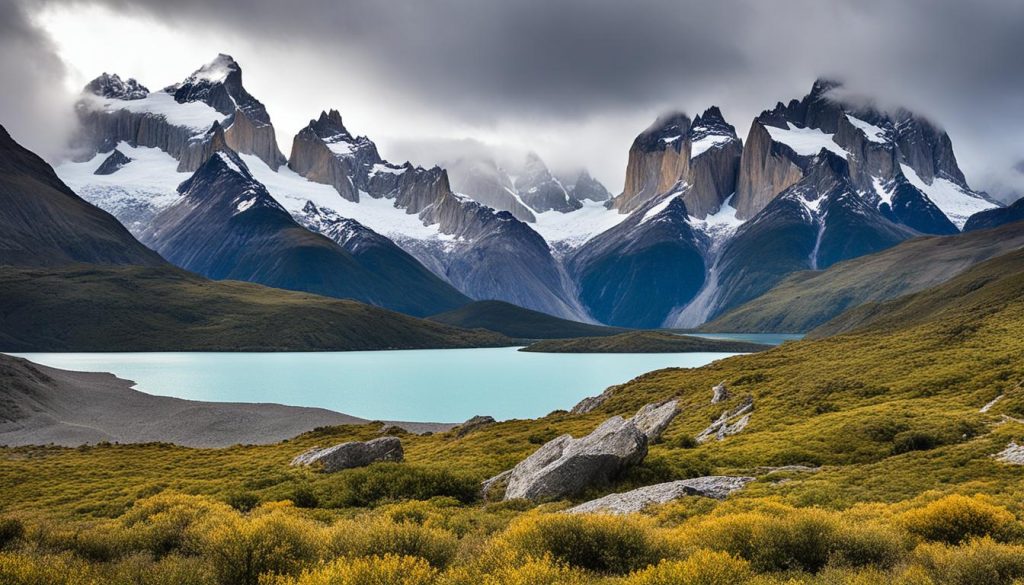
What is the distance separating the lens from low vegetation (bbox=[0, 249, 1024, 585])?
12969 millimetres

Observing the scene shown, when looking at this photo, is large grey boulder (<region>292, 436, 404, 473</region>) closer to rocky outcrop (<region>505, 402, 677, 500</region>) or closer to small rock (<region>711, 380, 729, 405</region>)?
rocky outcrop (<region>505, 402, 677, 500</region>)

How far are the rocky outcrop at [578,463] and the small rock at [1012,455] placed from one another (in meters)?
14.7

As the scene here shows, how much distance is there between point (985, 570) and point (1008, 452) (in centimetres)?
2101

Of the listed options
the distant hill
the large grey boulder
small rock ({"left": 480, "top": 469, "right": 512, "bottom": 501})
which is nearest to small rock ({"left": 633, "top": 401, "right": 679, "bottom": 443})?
small rock ({"left": 480, "top": 469, "right": 512, "bottom": 501})

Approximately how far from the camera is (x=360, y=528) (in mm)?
15273

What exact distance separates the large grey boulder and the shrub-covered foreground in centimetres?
1649

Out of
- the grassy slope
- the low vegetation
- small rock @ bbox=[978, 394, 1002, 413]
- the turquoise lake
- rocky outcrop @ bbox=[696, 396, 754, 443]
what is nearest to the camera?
the low vegetation

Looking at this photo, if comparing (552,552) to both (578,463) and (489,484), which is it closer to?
(578,463)

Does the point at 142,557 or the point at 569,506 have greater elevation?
the point at 142,557

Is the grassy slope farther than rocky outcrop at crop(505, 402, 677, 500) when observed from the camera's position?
Yes

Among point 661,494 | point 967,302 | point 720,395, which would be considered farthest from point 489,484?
point 967,302

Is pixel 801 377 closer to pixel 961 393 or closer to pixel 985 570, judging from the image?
pixel 961 393

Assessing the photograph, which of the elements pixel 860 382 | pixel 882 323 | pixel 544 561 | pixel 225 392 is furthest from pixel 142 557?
pixel 882 323

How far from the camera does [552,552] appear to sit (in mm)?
14297
